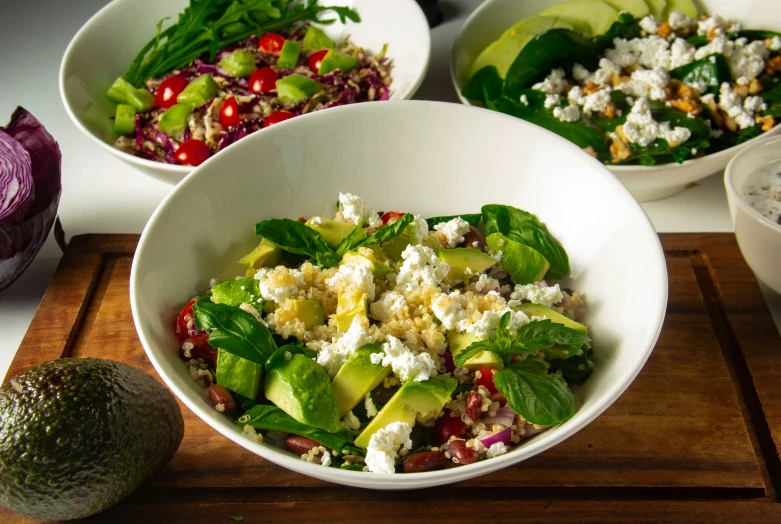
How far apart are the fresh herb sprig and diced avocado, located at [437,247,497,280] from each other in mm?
1746

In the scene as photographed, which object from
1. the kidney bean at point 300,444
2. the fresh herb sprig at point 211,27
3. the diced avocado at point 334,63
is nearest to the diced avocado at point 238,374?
the kidney bean at point 300,444

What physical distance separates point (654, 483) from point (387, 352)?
0.78 m

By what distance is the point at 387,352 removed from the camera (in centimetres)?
161

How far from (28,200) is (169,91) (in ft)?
2.76

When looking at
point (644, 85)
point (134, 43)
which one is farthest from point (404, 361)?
point (134, 43)

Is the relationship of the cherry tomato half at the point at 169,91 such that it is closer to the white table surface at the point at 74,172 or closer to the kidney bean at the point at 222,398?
the white table surface at the point at 74,172

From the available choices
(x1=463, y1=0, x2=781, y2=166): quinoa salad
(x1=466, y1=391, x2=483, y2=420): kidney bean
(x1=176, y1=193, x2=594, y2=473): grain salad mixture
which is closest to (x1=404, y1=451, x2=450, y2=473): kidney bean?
(x1=176, y1=193, x2=594, y2=473): grain salad mixture

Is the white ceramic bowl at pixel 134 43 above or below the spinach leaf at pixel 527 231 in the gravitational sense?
above

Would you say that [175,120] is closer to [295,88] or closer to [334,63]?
[295,88]

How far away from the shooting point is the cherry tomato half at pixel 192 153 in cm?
268

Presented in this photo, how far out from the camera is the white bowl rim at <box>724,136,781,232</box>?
2223 mm

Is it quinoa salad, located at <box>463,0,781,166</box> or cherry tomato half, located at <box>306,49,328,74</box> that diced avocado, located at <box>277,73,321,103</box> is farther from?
quinoa salad, located at <box>463,0,781,166</box>

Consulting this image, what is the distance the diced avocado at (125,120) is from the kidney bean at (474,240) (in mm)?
1579

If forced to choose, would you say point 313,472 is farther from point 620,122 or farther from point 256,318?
point 620,122
